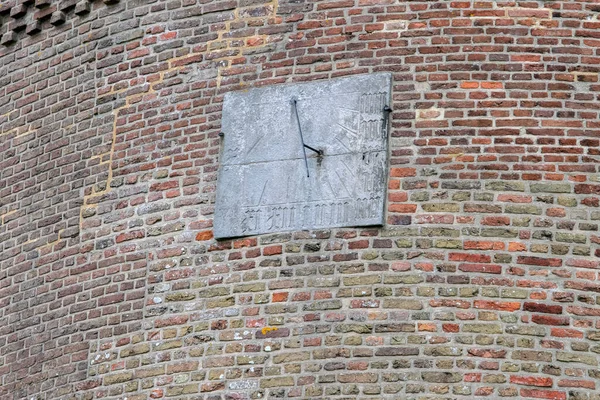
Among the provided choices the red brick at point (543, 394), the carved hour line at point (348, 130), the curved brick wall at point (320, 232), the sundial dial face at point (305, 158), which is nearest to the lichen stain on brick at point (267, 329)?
the curved brick wall at point (320, 232)

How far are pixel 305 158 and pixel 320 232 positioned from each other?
66cm

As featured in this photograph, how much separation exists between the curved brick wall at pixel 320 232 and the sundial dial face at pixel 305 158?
0.13 meters

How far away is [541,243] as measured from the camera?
12.4m

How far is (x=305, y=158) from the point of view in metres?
13.0

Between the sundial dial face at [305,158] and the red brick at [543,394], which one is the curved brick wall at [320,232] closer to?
the red brick at [543,394]

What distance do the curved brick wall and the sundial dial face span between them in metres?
0.13

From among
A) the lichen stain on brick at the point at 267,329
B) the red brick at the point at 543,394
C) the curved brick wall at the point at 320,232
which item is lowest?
the red brick at the point at 543,394

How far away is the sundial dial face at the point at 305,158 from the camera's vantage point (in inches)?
501

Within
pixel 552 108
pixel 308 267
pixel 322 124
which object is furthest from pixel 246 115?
pixel 552 108

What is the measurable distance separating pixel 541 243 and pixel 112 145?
3.82 metres

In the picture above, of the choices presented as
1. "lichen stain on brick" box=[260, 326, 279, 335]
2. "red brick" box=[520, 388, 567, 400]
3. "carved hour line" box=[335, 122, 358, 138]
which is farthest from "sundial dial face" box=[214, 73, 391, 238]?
"red brick" box=[520, 388, 567, 400]

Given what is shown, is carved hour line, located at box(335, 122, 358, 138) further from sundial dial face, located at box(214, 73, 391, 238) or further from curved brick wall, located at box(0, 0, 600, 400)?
curved brick wall, located at box(0, 0, 600, 400)

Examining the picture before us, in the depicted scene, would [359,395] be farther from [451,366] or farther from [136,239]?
[136,239]

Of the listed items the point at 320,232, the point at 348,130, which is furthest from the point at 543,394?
the point at 348,130
